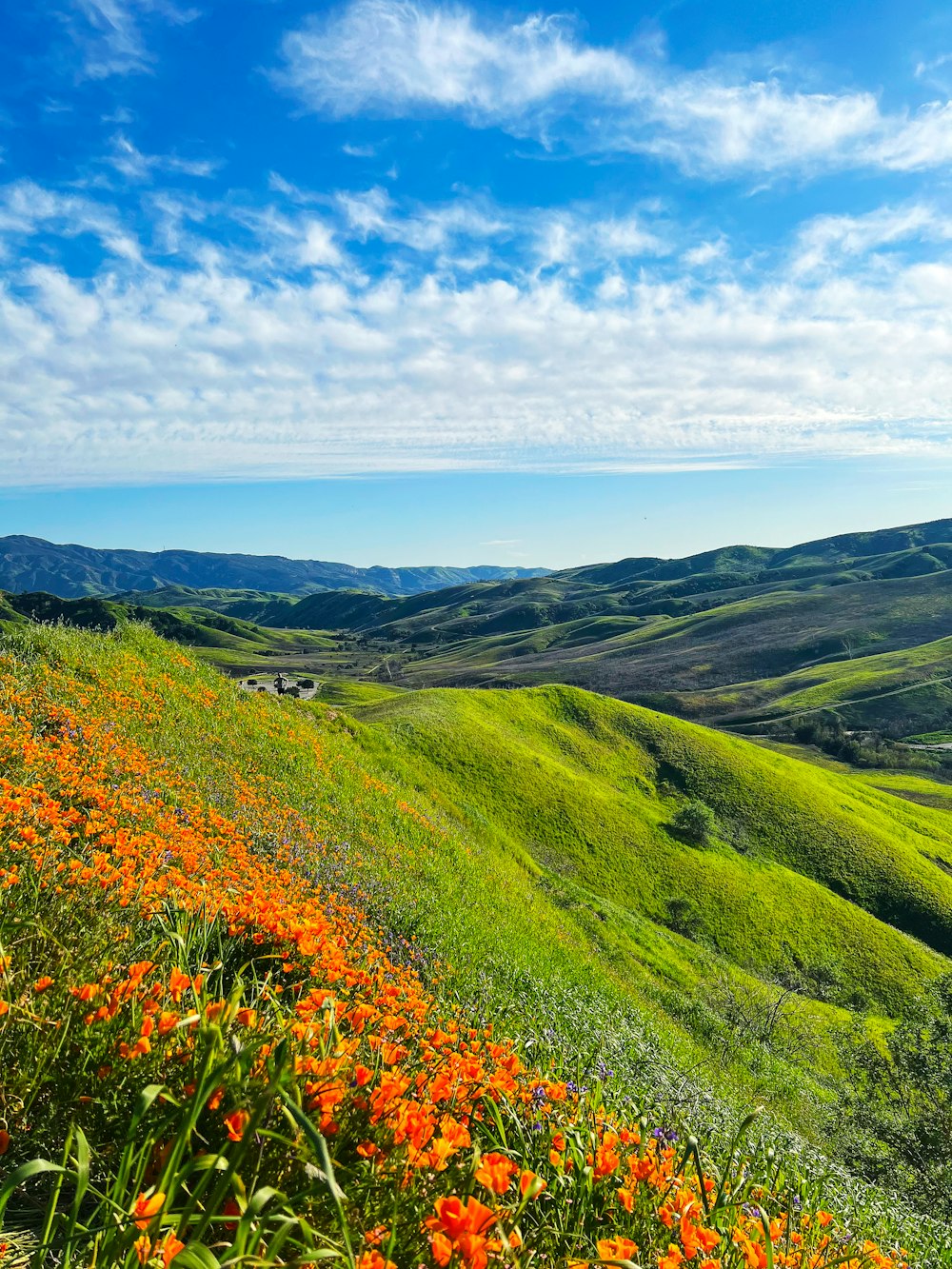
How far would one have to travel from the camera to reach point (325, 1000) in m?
3.63

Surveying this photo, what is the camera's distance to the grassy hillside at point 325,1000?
2.65m

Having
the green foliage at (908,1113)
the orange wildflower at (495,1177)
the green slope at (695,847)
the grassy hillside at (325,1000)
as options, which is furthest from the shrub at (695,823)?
the orange wildflower at (495,1177)

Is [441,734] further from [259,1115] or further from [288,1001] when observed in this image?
[259,1115]

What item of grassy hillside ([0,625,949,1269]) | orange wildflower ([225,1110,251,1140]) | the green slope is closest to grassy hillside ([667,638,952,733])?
the green slope

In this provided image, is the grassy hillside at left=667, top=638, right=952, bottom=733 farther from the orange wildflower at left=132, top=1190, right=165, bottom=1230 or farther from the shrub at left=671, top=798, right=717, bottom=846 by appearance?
the orange wildflower at left=132, top=1190, right=165, bottom=1230

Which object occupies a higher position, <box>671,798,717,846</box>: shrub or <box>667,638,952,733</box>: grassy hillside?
<box>671,798,717,846</box>: shrub

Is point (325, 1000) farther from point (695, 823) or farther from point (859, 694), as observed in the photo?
point (859, 694)

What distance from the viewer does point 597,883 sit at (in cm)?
3275

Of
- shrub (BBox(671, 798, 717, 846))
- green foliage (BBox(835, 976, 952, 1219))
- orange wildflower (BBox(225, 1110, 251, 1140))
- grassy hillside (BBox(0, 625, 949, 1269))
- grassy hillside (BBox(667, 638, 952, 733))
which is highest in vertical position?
orange wildflower (BBox(225, 1110, 251, 1140))

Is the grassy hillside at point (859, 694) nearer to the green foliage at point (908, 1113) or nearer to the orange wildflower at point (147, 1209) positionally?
the green foliage at point (908, 1113)

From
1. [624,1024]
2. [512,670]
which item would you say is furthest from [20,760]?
[512,670]

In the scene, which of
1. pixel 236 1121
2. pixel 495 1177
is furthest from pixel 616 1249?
pixel 236 1121

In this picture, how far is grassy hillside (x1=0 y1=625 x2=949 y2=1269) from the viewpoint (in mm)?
2646

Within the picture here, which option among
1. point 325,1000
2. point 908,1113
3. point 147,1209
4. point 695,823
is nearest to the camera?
point 147,1209
